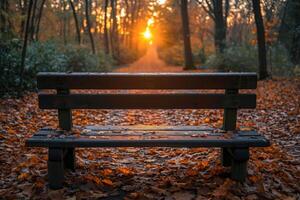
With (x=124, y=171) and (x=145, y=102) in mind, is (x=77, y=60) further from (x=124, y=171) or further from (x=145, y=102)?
(x=145, y=102)

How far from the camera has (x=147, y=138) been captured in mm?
4172

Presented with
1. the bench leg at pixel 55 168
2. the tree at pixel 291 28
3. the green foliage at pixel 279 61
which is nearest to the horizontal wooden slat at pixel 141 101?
the bench leg at pixel 55 168

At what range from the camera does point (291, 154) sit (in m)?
5.56

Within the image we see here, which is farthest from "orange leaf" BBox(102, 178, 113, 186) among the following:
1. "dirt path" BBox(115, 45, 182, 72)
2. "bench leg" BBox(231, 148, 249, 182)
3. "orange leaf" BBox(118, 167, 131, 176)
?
"dirt path" BBox(115, 45, 182, 72)

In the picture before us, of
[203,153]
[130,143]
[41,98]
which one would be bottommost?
[203,153]

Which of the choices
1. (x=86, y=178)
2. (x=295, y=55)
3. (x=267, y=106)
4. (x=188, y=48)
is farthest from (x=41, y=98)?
(x=188, y=48)

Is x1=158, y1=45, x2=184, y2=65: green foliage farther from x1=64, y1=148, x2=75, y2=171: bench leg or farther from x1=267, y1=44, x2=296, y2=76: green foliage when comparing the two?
x1=64, y1=148, x2=75, y2=171: bench leg

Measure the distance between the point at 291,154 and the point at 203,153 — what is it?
140 centimetres

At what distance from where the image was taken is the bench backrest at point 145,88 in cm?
420

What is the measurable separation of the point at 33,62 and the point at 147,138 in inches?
415

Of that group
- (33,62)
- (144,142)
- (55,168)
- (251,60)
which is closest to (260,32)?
(251,60)

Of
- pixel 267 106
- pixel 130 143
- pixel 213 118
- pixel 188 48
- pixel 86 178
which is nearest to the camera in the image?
pixel 130 143

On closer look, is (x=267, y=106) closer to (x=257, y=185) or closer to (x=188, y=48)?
(x=257, y=185)

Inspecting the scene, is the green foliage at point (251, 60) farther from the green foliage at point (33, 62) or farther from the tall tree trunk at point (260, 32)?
the green foliage at point (33, 62)
